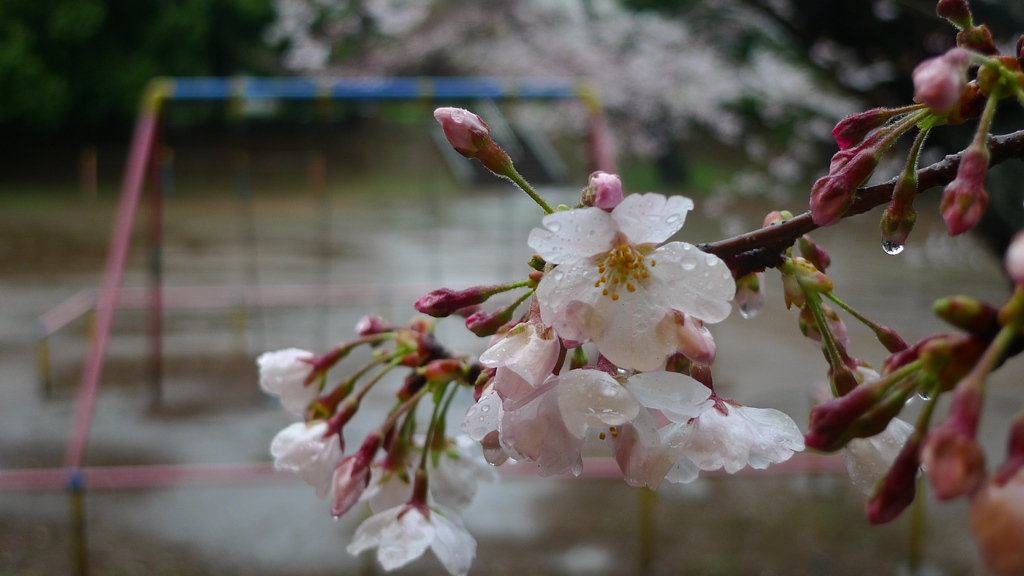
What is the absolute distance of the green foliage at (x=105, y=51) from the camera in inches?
357

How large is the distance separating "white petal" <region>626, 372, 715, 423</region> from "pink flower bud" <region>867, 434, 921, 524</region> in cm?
8

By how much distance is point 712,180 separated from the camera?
788cm

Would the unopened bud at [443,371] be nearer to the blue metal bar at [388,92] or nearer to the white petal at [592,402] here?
the white petal at [592,402]

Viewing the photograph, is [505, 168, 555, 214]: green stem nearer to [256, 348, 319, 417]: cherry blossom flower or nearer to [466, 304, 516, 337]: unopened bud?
[466, 304, 516, 337]: unopened bud

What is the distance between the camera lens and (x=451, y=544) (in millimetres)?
483

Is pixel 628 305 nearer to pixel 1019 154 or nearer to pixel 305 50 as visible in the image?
pixel 1019 154

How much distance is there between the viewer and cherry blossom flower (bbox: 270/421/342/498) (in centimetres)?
51

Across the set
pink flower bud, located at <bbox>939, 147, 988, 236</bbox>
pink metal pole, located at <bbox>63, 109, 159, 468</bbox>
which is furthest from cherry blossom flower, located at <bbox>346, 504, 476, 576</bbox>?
pink metal pole, located at <bbox>63, 109, 159, 468</bbox>

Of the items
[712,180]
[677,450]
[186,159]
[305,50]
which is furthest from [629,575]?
[186,159]

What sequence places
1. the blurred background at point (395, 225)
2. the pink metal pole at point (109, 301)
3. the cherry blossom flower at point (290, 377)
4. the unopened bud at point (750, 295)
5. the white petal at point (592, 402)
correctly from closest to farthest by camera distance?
1. the white petal at point (592, 402)
2. the unopened bud at point (750, 295)
3. the cherry blossom flower at point (290, 377)
4. the pink metal pole at point (109, 301)
5. the blurred background at point (395, 225)

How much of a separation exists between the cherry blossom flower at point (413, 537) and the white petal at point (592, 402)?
0.65ft

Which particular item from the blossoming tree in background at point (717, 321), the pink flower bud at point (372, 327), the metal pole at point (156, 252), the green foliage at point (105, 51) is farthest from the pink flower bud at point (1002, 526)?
the green foliage at point (105, 51)

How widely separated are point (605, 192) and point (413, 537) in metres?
0.27

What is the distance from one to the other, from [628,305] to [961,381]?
0.13m
